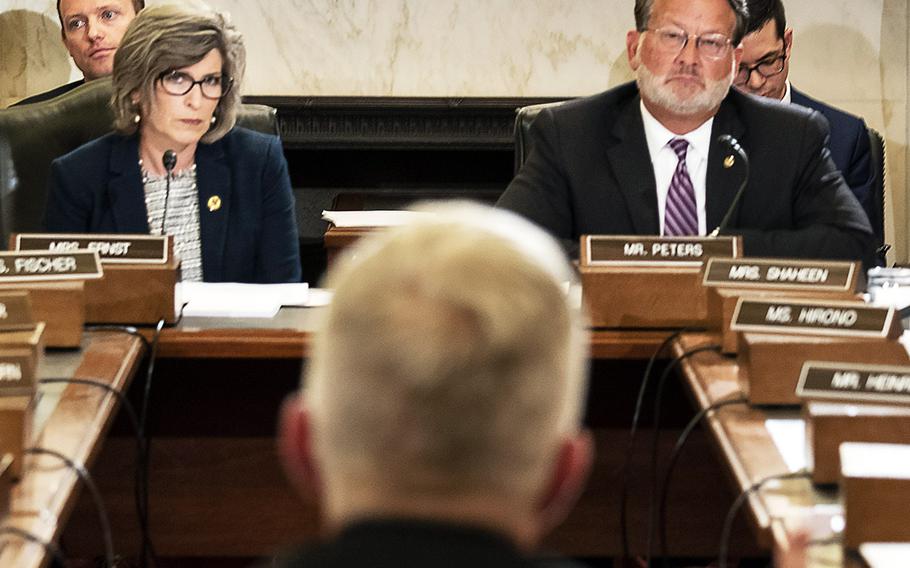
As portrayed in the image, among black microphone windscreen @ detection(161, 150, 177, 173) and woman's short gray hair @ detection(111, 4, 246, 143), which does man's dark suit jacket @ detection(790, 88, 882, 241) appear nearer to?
woman's short gray hair @ detection(111, 4, 246, 143)

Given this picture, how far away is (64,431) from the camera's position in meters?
1.92

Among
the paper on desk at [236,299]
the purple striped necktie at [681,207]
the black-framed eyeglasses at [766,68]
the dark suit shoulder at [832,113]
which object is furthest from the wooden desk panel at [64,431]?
the dark suit shoulder at [832,113]

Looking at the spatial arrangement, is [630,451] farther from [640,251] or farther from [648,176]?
[648,176]

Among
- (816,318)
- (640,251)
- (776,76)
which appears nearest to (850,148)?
(776,76)

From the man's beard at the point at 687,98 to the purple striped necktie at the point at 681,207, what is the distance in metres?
0.13

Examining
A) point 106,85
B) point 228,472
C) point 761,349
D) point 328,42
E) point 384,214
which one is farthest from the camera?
point 328,42

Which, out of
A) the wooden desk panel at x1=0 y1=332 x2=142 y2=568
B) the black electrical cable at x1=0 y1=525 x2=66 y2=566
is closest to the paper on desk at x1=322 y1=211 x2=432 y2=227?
the wooden desk panel at x1=0 y1=332 x2=142 y2=568

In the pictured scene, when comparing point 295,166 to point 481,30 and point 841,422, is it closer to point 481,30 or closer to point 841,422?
point 481,30

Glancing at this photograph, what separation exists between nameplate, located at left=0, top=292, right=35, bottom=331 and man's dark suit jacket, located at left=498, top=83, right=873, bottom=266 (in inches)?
56.7

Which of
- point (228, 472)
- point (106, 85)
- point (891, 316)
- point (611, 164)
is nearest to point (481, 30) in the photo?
point (106, 85)

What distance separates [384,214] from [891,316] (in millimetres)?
2516

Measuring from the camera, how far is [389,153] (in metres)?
6.21

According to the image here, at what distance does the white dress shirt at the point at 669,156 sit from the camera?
346 centimetres

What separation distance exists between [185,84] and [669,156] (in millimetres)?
1158
